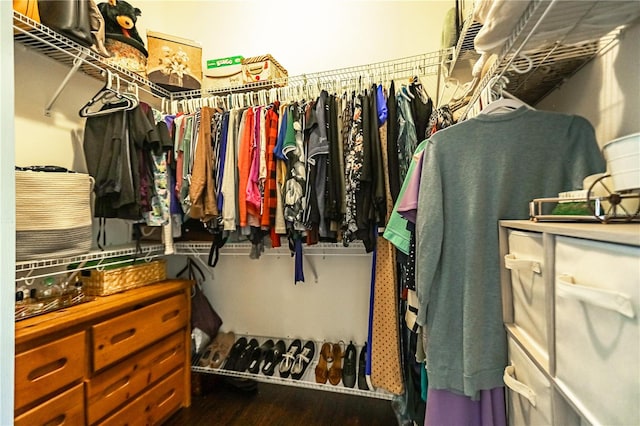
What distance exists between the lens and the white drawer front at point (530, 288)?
2.09ft

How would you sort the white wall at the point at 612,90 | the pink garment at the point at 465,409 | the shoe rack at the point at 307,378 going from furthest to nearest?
the shoe rack at the point at 307,378
the pink garment at the point at 465,409
the white wall at the point at 612,90

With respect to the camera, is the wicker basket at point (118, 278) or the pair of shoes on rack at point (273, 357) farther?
the pair of shoes on rack at point (273, 357)

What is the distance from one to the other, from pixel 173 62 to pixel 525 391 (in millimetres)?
2308

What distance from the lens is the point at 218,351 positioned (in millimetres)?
1896

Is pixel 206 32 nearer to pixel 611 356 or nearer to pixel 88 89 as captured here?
pixel 88 89

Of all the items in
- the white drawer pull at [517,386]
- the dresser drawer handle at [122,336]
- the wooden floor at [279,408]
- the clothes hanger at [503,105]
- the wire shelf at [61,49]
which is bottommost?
the wooden floor at [279,408]

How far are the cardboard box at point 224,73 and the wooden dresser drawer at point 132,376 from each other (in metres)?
1.61

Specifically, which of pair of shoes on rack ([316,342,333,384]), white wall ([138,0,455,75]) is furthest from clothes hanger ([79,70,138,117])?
pair of shoes on rack ([316,342,333,384])

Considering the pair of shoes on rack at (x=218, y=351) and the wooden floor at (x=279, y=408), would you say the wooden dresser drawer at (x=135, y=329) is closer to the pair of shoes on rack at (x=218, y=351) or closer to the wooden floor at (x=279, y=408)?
the pair of shoes on rack at (x=218, y=351)

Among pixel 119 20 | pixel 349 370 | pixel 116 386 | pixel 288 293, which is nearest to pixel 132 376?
pixel 116 386

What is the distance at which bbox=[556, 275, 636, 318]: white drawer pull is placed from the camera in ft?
1.26

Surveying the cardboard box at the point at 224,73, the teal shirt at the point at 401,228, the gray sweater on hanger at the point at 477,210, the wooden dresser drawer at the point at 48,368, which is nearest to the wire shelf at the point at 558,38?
the gray sweater on hanger at the point at 477,210

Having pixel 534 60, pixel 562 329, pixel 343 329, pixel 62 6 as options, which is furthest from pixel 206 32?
pixel 562 329

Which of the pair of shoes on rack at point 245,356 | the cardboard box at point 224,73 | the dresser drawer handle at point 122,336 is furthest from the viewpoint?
the cardboard box at point 224,73
